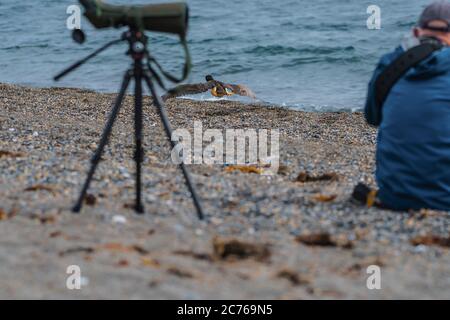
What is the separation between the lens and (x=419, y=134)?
498 cm

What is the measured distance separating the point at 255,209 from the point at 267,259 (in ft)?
3.29

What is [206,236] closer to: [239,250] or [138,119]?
[239,250]

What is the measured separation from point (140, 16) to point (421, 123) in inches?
81.9

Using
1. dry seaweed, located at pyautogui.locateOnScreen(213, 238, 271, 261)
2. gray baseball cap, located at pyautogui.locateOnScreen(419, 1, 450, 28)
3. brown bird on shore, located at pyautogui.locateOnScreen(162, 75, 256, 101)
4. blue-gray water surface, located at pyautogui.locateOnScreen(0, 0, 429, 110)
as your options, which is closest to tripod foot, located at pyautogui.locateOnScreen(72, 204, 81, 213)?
dry seaweed, located at pyautogui.locateOnScreen(213, 238, 271, 261)

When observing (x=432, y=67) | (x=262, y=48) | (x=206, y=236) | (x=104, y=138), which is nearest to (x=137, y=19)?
(x=104, y=138)

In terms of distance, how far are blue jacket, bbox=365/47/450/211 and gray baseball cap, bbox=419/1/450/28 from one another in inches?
9.2

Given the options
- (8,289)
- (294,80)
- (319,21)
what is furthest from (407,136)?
(319,21)

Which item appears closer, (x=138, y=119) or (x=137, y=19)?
(x=137, y=19)

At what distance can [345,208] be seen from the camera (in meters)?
5.29

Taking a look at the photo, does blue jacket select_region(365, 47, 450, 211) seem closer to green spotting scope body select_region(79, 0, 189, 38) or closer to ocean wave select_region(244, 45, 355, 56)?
green spotting scope body select_region(79, 0, 189, 38)

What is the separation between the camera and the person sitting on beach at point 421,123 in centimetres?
496

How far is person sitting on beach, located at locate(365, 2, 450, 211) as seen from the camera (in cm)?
496

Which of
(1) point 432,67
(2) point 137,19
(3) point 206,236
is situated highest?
(2) point 137,19
